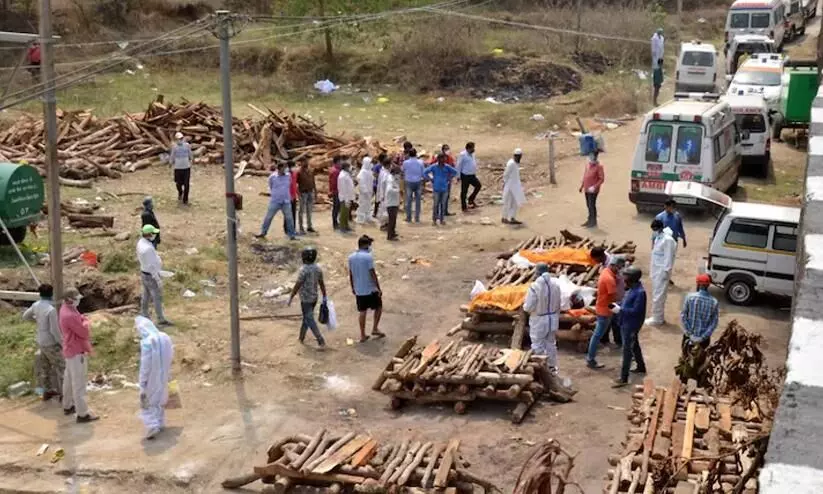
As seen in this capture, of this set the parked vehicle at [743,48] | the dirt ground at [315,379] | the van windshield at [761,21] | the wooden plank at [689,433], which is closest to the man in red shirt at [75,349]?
the dirt ground at [315,379]

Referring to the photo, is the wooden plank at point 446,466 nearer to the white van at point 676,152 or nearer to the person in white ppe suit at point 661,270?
the person in white ppe suit at point 661,270

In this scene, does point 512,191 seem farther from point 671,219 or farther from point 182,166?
point 182,166

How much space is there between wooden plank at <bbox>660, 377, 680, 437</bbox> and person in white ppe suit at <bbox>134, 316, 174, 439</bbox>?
17.5 feet

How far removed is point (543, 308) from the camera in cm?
1264

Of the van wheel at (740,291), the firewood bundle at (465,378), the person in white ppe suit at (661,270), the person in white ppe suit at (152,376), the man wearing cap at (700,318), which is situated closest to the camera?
the person in white ppe suit at (152,376)

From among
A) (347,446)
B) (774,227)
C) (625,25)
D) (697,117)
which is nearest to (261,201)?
(697,117)

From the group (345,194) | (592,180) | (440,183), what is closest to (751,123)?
(592,180)

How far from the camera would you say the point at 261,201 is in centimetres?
2280

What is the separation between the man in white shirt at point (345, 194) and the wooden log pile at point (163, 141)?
14.9 ft

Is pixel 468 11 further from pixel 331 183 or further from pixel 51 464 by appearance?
pixel 51 464

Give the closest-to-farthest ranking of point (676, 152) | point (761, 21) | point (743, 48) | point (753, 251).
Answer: point (753, 251), point (676, 152), point (743, 48), point (761, 21)

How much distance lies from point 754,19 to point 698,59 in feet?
25.4

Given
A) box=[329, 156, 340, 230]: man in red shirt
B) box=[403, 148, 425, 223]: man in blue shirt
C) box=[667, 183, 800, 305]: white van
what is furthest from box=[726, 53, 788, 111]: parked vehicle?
box=[667, 183, 800, 305]: white van

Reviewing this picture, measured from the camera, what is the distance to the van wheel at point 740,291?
15.6 metres
